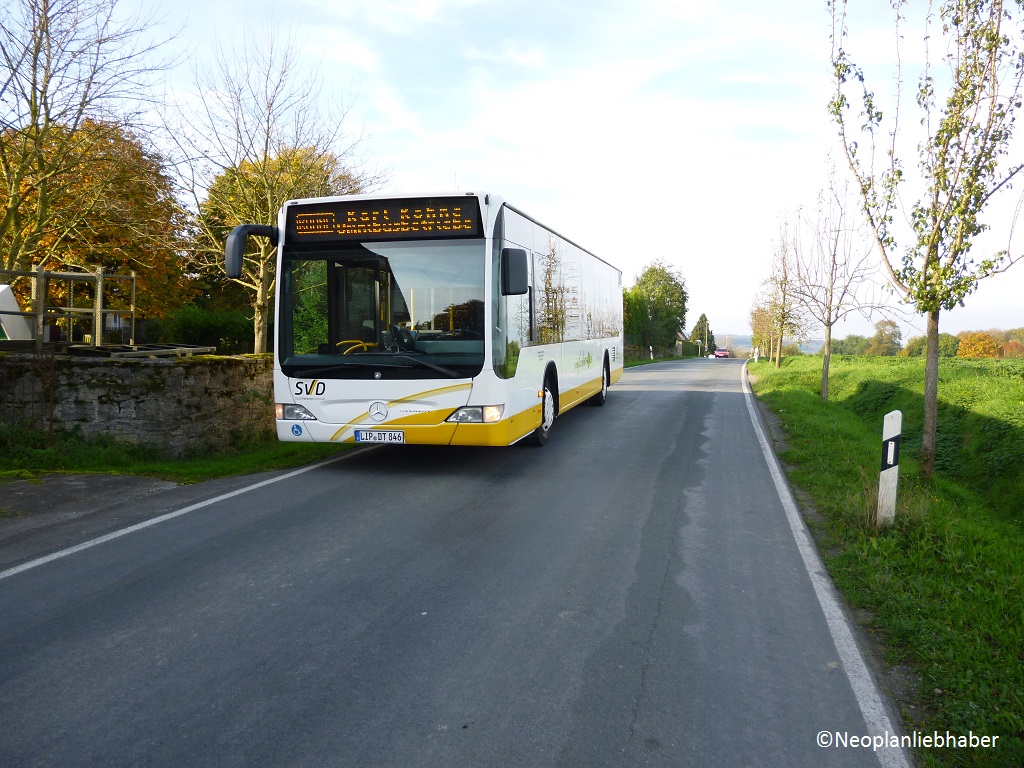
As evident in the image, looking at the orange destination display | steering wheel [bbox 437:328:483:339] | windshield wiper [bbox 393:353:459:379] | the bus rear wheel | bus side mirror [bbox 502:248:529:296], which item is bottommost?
the bus rear wheel

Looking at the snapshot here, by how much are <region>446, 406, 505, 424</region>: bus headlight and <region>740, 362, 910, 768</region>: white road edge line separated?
311 centimetres

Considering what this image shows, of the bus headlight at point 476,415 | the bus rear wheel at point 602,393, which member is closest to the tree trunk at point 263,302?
the bus rear wheel at point 602,393

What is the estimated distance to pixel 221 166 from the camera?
664 inches

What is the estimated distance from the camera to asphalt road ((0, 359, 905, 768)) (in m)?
3.21

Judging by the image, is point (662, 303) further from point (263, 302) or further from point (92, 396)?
point (92, 396)

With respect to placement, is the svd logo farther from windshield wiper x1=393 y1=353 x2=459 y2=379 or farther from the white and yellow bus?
windshield wiper x1=393 y1=353 x2=459 y2=379

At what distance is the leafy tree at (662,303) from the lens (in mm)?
75062

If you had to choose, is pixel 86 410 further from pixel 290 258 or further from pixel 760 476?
pixel 760 476

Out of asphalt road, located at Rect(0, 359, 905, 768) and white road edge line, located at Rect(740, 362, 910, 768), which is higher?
asphalt road, located at Rect(0, 359, 905, 768)

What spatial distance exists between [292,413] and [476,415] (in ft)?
6.80

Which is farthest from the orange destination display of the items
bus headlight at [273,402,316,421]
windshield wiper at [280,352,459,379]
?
bus headlight at [273,402,316,421]

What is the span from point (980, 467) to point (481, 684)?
13012mm

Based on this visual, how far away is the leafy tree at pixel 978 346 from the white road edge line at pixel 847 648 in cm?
6389

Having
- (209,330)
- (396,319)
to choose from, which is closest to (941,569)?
(396,319)
